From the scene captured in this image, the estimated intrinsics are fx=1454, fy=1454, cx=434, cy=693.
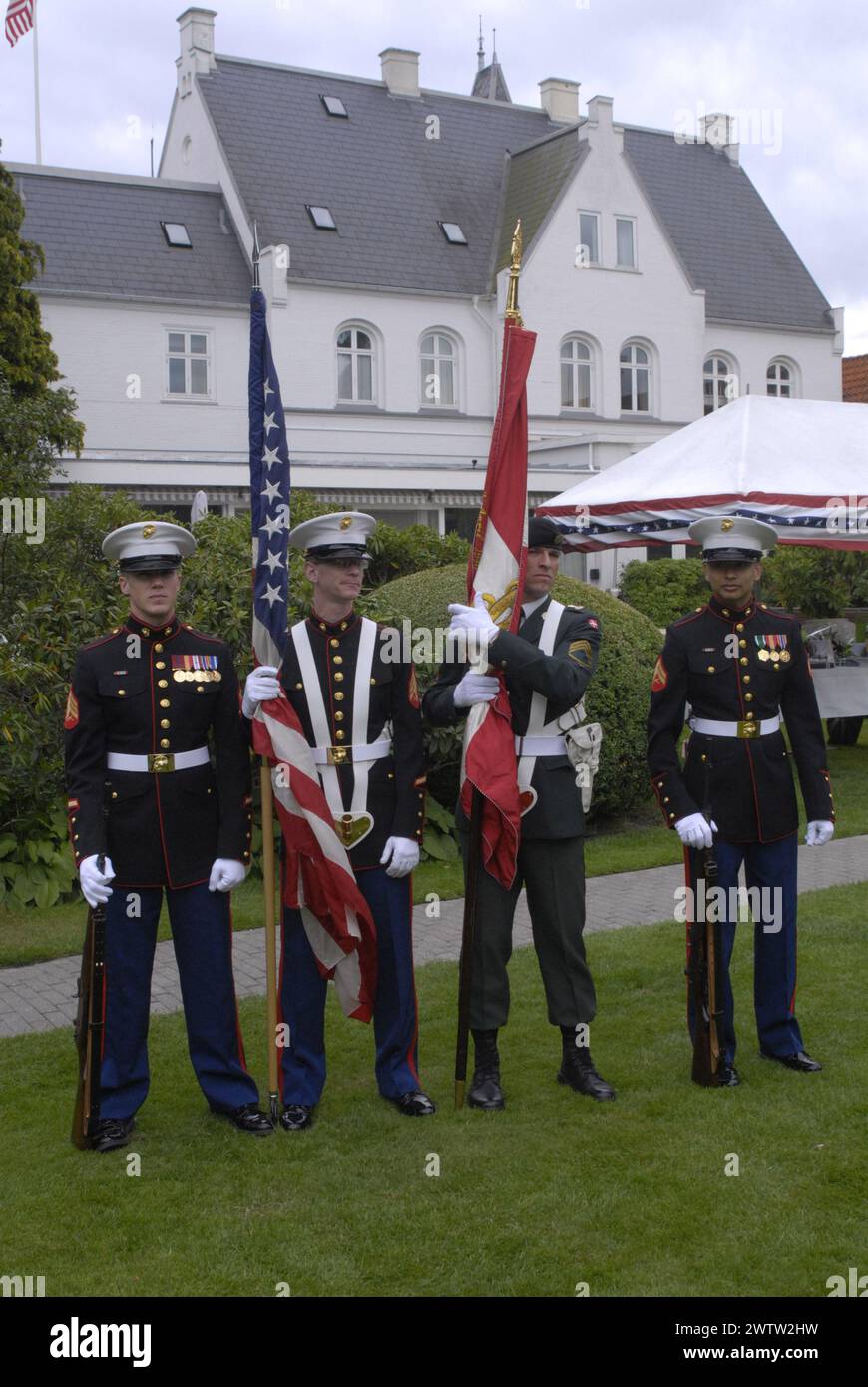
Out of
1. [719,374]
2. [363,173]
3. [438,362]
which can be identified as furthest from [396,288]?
[719,374]

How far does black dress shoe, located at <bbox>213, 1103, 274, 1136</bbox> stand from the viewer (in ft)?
17.2

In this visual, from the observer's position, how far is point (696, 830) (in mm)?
5465

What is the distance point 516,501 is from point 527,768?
1.01 meters

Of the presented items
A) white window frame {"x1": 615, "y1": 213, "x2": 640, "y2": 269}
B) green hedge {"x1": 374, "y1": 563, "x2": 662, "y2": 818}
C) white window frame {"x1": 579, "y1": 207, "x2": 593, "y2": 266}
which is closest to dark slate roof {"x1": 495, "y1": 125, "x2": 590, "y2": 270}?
white window frame {"x1": 579, "y1": 207, "x2": 593, "y2": 266}

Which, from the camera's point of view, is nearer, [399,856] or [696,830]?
[399,856]

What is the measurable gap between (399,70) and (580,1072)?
Answer: 3294cm

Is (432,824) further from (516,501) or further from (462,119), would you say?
(462,119)

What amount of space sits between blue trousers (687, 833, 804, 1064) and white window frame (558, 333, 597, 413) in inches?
1108

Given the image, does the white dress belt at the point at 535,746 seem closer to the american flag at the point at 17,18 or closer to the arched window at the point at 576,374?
the american flag at the point at 17,18

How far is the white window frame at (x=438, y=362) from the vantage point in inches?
1242

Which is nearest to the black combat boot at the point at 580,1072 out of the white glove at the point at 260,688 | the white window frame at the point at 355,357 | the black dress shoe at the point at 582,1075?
the black dress shoe at the point at 582,1075

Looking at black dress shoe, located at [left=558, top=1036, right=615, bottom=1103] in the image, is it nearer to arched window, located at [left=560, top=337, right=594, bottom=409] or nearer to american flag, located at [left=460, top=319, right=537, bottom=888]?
american flag, located at [left=460, top=319, right=537, bottom=888]

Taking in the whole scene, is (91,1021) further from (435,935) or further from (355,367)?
(355,367)

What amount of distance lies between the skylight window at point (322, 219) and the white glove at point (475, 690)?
2702 centimetres
